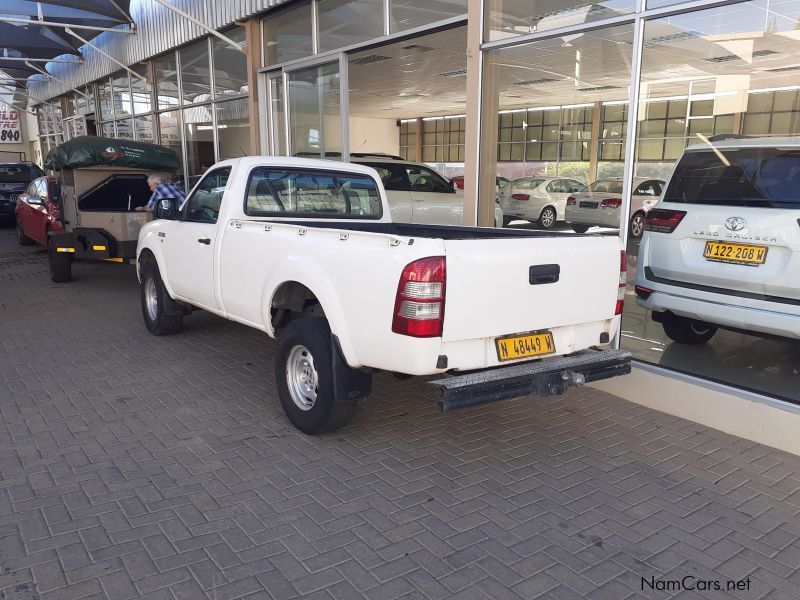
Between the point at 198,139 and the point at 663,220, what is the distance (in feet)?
36.0

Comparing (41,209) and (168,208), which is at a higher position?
(168,208)

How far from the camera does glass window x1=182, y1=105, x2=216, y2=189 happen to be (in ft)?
42.9

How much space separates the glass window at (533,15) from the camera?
5.77 m

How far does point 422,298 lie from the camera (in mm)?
3258

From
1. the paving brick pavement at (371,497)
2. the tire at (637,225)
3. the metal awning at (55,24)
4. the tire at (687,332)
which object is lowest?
the paving brick pavement at (371,497)

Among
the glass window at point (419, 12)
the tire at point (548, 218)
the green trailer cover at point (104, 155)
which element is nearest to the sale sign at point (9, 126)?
the green trailer cover at point (104, 155)

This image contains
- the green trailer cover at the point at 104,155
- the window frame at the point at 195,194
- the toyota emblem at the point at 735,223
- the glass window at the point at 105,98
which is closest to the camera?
the toyota emblem at the point at 735,223

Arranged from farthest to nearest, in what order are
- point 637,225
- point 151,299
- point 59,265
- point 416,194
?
point 416,194 < point 59,265 < point 151,299 < point 637,225

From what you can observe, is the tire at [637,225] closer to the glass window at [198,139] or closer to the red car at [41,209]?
the red car at [41,209]

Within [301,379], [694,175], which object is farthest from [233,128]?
[694,175]

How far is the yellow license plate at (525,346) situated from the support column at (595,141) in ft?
19.1

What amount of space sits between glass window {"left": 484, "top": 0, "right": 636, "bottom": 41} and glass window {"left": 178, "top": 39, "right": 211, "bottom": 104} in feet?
26.3

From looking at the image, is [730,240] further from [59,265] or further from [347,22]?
[59,265]

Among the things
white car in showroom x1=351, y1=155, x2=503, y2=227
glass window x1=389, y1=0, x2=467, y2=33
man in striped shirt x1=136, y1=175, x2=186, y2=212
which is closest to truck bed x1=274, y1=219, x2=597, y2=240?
glass window x1=389, y1=0, x2=467, y2=33
